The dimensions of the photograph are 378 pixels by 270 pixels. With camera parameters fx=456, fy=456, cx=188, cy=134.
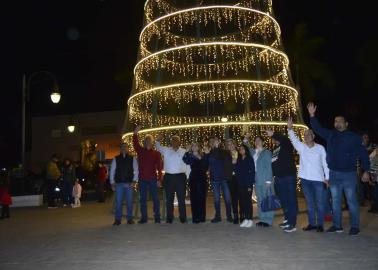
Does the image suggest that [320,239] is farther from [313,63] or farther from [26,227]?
[313,63]

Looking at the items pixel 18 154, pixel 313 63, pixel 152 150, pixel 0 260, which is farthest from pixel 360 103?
pixel 18 154

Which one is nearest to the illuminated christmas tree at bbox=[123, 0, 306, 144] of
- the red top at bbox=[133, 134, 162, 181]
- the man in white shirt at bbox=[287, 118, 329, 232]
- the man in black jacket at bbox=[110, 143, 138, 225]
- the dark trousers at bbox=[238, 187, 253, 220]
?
the red top at bbox=[133, 134, 162, 181]

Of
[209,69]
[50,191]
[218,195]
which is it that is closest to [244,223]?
[218,195]

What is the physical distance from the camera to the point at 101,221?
10.7 meters

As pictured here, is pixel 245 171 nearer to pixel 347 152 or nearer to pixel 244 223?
pixel 244 223

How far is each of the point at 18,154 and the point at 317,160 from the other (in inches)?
1976

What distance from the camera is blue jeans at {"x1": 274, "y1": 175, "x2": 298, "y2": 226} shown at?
8312 mm

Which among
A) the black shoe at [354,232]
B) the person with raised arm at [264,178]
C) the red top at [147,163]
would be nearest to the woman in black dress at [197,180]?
the red top at [147,163]

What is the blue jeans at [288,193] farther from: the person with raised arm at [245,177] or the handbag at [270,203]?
the person with raised arm at [245,177]

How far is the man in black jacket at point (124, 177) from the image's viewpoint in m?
9.91

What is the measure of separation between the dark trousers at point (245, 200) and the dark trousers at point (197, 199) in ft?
2.90

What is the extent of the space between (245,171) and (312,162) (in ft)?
4.65

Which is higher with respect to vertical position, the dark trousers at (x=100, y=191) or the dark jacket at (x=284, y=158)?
the dark jacket at (x=284, y=158)

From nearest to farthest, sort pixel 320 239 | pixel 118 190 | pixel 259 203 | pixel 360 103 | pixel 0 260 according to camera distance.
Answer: pixel 0 260 → pixel 320 239 → pixel 259 203 → pixel 118 190 → pixel 360 103
